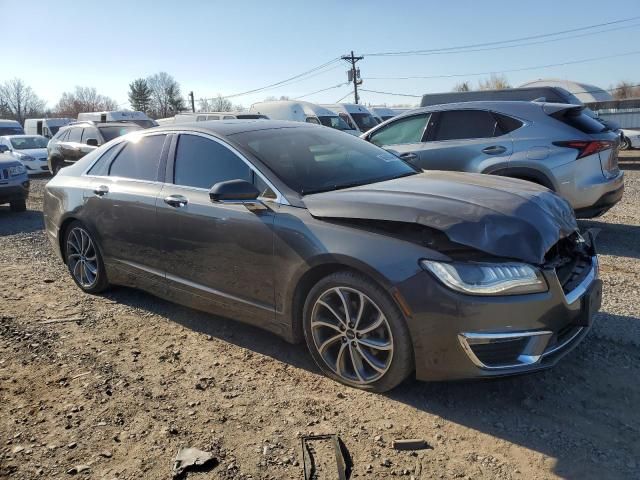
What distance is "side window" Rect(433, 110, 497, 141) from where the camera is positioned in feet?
22.2

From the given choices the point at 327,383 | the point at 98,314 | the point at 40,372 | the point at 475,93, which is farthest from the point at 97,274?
the point at 475,93

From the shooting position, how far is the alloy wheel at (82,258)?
16.8 ft

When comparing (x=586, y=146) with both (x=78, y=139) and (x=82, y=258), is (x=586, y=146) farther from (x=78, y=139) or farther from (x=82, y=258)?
(x=78, y=139)

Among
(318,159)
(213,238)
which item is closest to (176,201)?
(213,238)

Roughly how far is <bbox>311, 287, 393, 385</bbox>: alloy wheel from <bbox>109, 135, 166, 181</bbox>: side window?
200 cm

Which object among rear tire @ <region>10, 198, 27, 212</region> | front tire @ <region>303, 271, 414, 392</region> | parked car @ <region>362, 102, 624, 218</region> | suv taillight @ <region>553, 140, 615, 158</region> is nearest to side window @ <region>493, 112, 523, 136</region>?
parked car @ <region>362, 102, 624, 218</region>

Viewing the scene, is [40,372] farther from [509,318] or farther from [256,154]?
[509,318]

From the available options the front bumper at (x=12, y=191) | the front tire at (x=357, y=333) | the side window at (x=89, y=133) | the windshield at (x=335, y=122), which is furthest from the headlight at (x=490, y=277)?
the windshield at (x=335, y=122)

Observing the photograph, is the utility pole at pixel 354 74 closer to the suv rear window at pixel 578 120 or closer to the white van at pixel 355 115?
the white van at pixel 355 115

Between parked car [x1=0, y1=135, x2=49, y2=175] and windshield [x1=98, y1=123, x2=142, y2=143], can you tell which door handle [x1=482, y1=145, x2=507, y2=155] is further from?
parked car [x1=0, y1=135, x2=49, y2=175]

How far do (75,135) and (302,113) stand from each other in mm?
8975

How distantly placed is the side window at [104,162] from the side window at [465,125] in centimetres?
410

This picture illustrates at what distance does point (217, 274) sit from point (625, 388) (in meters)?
2.68

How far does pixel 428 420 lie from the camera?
296cm
